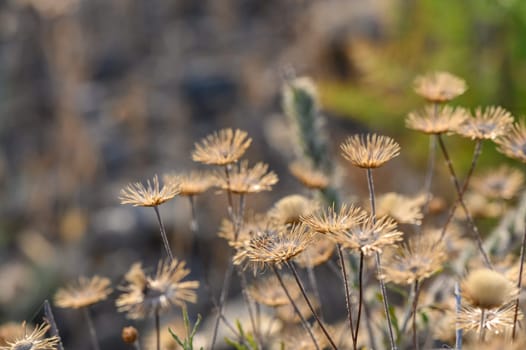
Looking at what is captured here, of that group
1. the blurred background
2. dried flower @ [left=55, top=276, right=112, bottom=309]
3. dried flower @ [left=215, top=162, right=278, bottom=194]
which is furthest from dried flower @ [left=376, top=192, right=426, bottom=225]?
the blurred background

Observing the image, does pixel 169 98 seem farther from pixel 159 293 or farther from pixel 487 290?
pixel 487 290

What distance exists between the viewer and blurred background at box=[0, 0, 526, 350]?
244 cm

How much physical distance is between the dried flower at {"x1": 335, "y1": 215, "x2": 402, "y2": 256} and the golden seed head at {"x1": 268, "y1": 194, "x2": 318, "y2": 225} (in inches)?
4.2

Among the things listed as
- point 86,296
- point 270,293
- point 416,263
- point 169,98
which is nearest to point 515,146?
point 416,263

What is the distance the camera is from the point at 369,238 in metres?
0.43

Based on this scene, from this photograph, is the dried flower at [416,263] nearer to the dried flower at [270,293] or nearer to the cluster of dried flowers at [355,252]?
the cluster of dried flowers at [355,252]

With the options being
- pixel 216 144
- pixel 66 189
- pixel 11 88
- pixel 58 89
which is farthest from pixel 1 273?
pixel 216 144

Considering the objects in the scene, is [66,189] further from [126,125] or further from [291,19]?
[291,19]

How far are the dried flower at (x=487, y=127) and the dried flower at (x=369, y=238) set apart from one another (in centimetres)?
12

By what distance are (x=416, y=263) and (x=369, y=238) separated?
0.21ft

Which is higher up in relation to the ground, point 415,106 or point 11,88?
point 11,88

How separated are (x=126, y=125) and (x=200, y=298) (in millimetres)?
1350

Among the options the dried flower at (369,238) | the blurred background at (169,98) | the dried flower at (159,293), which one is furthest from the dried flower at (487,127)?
the blurred background at (169,98)

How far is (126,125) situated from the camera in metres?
3.60
